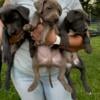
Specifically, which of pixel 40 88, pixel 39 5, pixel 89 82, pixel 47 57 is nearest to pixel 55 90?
pixel 40 88

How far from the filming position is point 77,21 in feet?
11.9

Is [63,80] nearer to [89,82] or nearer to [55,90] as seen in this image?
[55,90]

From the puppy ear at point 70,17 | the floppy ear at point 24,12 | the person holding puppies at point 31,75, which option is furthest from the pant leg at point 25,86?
the puppy ear at point 70,17

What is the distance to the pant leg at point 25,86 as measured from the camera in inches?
151

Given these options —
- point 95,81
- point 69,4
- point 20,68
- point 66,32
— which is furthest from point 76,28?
point 95,81

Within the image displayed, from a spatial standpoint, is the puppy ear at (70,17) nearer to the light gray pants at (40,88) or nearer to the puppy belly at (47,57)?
the puppy belly at (47,57)

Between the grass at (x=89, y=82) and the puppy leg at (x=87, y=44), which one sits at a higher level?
the puppy leg at (x=87, y=44)

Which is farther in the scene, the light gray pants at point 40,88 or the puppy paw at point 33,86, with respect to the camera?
the light gray pants at point 40,88

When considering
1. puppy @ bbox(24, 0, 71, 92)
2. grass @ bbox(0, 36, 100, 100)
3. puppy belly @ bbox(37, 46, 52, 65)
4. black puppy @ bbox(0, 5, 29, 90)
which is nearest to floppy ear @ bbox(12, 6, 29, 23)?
black puppy @ bbox(0, 5, 29, 90)

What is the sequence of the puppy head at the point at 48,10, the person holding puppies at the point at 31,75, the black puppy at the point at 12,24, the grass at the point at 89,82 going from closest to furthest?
the puppy head at the point at 48,10
the black puppy at the point at 12,24
the person holding puppies at the point at 31,75
the grass at the point at 89,82

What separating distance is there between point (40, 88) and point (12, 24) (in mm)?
686

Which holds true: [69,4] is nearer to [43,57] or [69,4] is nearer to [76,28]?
[76,28]

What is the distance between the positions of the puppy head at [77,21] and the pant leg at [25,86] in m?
0.61

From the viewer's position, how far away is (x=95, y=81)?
8.01 metres
